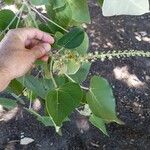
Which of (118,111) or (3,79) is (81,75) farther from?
(118,111)

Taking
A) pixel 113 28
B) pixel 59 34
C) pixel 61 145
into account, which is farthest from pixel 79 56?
pixel 113 28

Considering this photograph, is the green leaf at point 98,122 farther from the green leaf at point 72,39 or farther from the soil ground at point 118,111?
the soil ground at point 118,111

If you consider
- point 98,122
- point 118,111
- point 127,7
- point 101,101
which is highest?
point 127,7

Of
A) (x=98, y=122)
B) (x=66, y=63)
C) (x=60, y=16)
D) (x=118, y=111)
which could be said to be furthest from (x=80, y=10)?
(x=118, y=111)

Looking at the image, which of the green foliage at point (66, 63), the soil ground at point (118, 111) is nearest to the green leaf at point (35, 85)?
the green foliage at point (66, 63)

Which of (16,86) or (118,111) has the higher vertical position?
(16,86)

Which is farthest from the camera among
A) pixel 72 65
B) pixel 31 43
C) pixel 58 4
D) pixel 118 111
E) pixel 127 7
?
pixel 118 111
